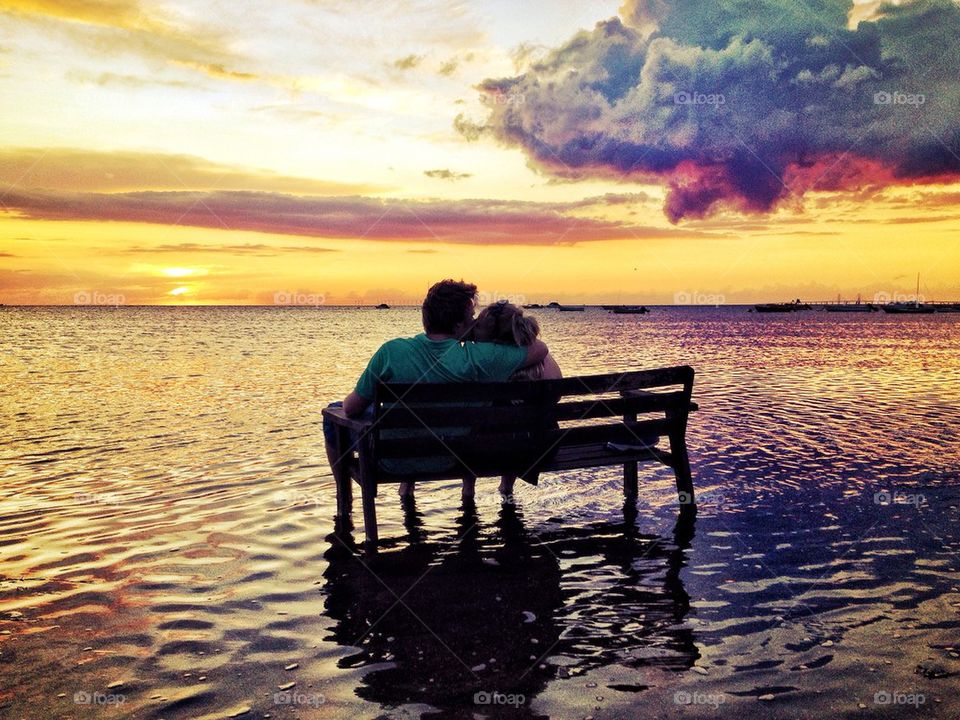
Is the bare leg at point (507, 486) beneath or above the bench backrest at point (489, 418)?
beneath

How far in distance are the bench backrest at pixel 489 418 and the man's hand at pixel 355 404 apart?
12.8 inches

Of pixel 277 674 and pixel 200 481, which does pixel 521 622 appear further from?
pixel 200 481

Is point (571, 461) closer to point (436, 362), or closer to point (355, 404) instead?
point (436, 362)

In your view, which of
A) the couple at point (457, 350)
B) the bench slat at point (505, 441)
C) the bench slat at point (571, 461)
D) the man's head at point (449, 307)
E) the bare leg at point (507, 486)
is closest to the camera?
the bench slat at point (505, 441)

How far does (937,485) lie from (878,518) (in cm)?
214

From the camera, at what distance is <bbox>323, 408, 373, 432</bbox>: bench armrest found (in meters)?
6.45

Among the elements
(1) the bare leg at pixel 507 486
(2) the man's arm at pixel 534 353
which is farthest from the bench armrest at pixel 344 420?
(1) the bare leg at pixel 507 486

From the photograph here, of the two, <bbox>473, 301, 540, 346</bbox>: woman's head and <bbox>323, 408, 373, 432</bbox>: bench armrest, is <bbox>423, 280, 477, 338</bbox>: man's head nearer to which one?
<bbox>473, 301, 540, 346</bbox>: woman's head

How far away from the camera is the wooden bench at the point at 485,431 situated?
20.8 feet

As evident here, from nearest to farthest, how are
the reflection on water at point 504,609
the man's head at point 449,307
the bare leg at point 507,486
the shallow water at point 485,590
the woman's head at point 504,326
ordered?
the shallow water at point 485,590
the reflection on water at point 504,609
the man's head at point 449,307
the woman's head at point 504,326
the bare leg at point 507,486

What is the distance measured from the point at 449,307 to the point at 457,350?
416 mm

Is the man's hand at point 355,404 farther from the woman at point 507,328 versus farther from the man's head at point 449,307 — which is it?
the woman at point 507,328

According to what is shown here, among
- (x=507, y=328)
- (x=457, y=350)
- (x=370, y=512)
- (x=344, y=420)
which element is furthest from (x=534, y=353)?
(x=370, y=512)

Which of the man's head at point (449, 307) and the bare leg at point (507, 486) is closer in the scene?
the man's head at point (449, 307)
